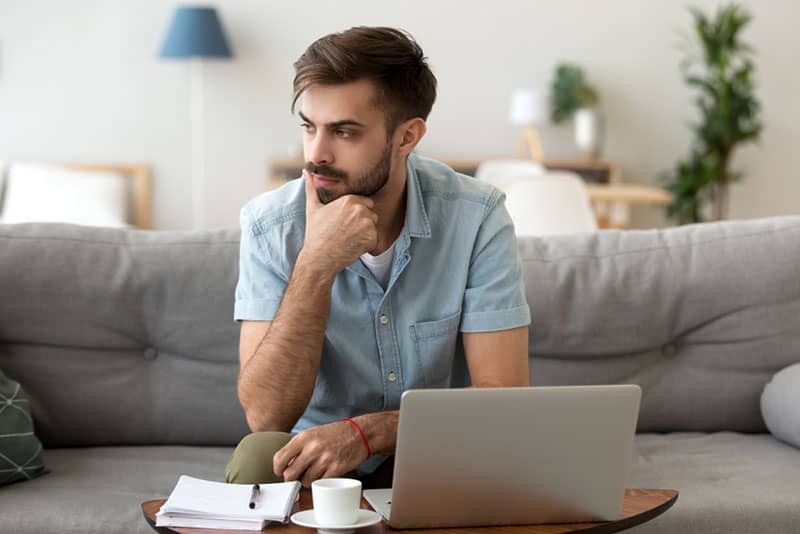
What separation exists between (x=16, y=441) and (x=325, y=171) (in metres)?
0.72

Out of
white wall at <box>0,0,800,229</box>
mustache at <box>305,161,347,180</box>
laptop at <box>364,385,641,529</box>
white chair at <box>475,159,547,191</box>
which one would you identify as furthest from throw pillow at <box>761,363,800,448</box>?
white wall at <box>0,0,800,229</box>

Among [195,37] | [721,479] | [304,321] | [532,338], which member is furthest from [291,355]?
[195,37]

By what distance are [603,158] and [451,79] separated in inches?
40.0

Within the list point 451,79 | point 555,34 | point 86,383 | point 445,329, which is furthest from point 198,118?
point 445,329

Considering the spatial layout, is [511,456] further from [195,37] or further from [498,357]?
[195,37]

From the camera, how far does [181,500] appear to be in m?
1.31

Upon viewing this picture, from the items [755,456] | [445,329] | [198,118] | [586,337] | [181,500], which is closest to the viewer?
[181,500]

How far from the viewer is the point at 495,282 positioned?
1839 mm

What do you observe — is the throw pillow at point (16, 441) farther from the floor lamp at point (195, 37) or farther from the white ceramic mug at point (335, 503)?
the floor lamp at point (195, 37)

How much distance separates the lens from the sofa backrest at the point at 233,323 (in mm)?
2150

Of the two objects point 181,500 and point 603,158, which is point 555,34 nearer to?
point 603,158

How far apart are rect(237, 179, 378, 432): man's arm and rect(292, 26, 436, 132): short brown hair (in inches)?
7.5

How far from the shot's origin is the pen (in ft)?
4.33

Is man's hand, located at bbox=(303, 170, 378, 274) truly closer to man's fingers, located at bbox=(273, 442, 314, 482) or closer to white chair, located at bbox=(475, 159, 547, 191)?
man's fingers, located at bbox=(273, 442, 314, 482)
